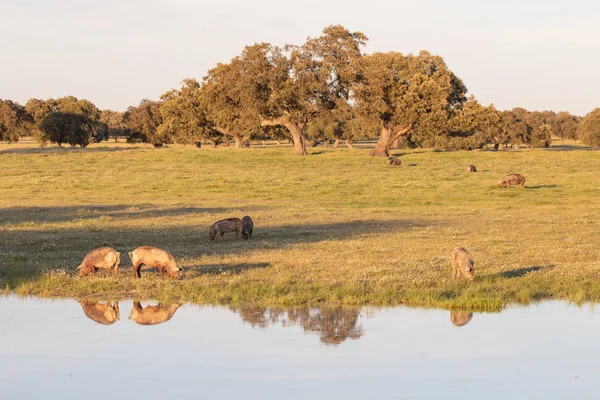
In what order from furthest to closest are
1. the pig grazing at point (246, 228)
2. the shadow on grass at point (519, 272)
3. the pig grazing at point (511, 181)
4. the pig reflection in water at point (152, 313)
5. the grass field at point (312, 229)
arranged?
1. the pig grazing at point (511, 181)
2. the pig grazing at point (246, 228)
3. the shadow on grass at point (519, 272)
4. the grass field at point (312, 229)
5. the pig reflection in water at point (152, 313)

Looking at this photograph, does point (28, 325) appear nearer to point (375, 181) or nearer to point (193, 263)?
point (193, 263)

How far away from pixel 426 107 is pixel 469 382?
7329cm

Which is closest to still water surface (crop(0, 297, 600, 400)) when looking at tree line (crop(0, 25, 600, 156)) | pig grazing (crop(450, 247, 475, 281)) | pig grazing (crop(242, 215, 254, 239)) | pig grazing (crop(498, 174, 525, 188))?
pig grazing (crop(450, 247, 475, 281))

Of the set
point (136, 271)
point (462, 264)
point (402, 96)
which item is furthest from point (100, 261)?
point (402, 96)

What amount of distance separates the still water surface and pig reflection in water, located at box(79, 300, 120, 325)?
0.14 feet

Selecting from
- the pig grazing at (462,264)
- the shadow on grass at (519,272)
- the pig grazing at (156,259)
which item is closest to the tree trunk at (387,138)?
the shadow on grass at (519,272)

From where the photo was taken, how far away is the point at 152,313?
55.5 feet

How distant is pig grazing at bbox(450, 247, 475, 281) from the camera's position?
19.7 meters

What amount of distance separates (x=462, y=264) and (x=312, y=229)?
13.2m

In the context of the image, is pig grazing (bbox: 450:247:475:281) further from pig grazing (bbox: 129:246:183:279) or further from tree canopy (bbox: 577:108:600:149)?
tree canopy (bbox: 577:108:600:149)

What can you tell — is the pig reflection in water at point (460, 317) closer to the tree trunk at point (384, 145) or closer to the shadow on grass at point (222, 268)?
the shadow on grass at point (222, 268)

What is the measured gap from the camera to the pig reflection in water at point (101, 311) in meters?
16.3

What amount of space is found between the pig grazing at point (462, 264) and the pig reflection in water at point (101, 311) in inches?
321

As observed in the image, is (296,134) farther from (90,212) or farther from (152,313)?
(152,313)
